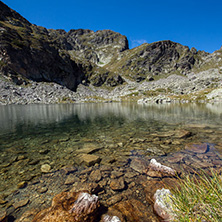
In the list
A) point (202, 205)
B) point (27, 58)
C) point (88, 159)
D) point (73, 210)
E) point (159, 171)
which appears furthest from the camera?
point (27, 58)

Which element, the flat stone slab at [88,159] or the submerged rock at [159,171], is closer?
the submerged rock at [159,171]

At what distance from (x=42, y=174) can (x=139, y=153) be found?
6.81m

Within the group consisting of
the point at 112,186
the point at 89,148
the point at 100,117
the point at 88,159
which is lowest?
the point at 100,117

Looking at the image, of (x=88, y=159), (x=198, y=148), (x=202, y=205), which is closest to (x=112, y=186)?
(x=88, y=159)

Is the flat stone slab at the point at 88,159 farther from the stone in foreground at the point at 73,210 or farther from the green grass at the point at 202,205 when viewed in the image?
the green grass at the point at 202,205

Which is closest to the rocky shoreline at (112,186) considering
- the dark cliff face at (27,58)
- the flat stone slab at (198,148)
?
the flat stone slab at (198,148)

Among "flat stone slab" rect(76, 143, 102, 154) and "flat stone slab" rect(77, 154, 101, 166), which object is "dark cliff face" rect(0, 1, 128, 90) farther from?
"flat stone slab" rect(77, 154, 101, 166)

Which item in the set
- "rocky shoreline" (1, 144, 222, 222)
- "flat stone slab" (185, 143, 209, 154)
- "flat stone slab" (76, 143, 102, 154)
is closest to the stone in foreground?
"rocky shoreline" (1, 144, 222, 222)

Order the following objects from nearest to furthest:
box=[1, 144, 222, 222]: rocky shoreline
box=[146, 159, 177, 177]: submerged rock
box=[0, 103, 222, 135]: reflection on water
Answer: box=[1, 144, 222, 222]: rocky shoreline < box=[146, 159, 177, 177]: submerged rock < box=[0, 103, 222, 135]: reflection on water

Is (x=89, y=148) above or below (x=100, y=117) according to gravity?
above

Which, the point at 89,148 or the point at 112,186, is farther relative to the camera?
the point at 89,148

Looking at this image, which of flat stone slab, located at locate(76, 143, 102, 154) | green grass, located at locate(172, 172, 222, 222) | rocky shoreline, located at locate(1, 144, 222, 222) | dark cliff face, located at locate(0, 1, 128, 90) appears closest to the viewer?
green grass, located at locate(172, 172, 222, 222)

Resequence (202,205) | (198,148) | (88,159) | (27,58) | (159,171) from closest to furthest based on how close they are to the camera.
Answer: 1. (202,205)
2. (159,171)
3. (88,159)
4. (198,148)
5. (27,58)

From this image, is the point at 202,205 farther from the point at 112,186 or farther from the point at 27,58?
the point at 27,58
